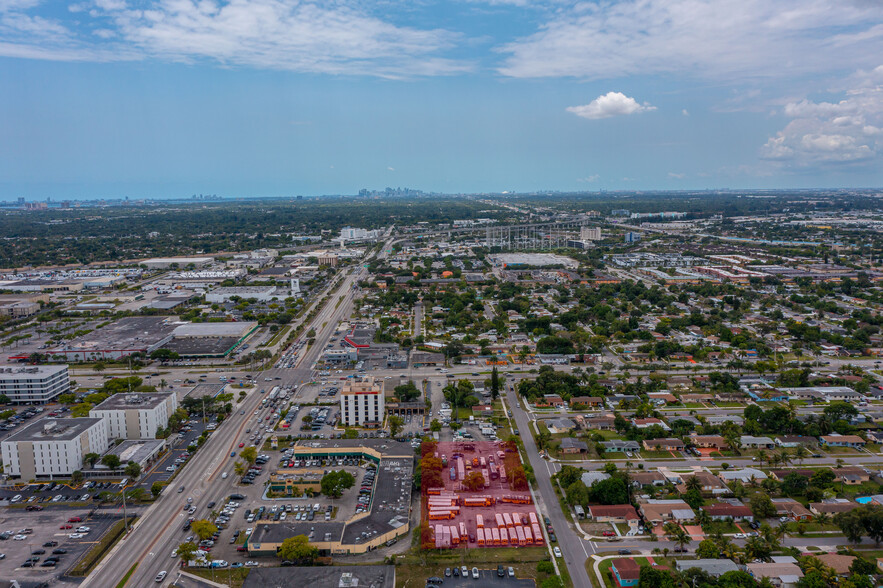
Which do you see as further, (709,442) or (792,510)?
(709,442)

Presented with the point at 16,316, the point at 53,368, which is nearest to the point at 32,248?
the point at 16,316

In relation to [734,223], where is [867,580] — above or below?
below

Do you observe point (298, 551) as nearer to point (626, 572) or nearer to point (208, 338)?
point (626, 572)

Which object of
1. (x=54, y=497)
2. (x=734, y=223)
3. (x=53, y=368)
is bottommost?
(x=54, y=497)

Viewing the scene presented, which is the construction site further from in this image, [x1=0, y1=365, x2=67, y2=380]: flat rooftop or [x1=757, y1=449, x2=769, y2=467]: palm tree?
[x1=0, y1=365, x2=67, y2=380]: flat rooftop

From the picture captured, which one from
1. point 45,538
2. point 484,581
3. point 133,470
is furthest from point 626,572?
point 45,538

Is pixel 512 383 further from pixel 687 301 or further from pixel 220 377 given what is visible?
pixel 687 301

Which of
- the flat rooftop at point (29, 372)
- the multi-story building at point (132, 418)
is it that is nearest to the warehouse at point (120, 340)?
the flat rooftop at point (29, 372)

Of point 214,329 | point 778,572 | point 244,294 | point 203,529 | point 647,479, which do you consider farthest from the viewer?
point 244,294
